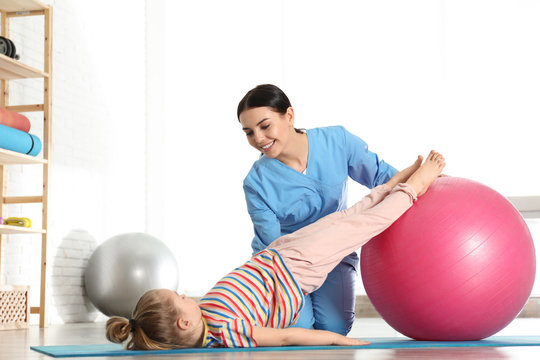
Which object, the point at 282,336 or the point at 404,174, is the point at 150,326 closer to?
the point at 282,336

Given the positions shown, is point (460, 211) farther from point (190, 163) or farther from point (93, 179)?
point (190, 163)

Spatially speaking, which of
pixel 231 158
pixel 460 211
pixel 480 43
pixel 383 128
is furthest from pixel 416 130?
pixel 460 211

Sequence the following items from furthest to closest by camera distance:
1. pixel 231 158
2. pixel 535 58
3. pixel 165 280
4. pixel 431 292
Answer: pixel 231 158
pixel 535 58
pixel 165 280
pixel 431 292

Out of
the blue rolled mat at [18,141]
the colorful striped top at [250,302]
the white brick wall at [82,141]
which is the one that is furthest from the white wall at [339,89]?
the colorful striped top at [250,302]

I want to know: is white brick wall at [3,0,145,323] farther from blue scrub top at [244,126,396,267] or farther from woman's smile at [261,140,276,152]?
woman's smile at [261,140,276,152]

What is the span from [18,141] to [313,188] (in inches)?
72.0

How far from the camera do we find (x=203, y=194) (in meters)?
6.03

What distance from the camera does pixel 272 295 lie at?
7.34 ft

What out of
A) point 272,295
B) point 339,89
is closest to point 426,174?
point 272,295

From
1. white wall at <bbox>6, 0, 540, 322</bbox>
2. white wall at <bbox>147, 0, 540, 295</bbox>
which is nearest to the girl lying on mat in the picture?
white wall at <bbox>6, 0, 540, 322</bbox>

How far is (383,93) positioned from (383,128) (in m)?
0.28

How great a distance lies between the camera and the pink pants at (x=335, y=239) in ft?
7.42

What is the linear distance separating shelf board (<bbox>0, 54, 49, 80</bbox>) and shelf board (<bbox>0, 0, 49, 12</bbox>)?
1.38ft

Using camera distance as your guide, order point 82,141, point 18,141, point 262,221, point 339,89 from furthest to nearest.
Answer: point 339,89, point 82,141, point 18,141, point 262,221
